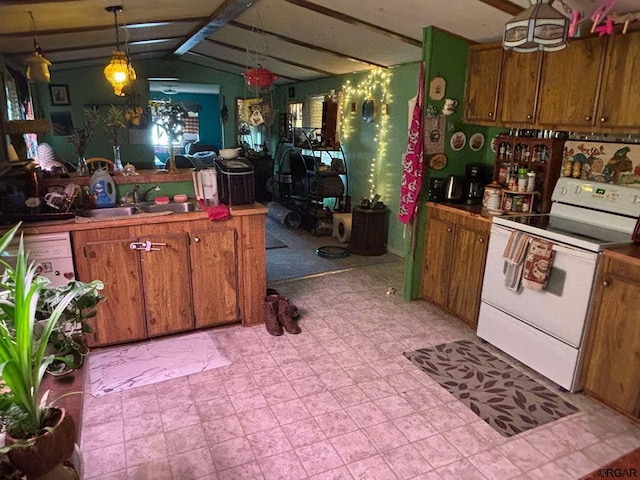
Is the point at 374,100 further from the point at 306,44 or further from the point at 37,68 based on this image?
the point at 37,68

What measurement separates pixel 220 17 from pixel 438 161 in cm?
253

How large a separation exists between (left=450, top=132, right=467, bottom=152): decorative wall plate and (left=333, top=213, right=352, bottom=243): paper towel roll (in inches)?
85.4

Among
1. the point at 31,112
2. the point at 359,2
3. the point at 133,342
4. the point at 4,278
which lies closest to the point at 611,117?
the point at 359,2

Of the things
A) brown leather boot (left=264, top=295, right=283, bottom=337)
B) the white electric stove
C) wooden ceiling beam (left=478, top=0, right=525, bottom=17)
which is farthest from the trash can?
wooden ceiling beam (left=478, top=0, right=525, bottom=17)

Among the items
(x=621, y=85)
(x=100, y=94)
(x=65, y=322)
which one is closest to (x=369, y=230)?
(x=621, y=85)

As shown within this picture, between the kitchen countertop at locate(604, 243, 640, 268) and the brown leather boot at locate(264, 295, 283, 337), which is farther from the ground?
the kitchen countertop at locate(604, 243, 640, 268)

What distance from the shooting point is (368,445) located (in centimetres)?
220

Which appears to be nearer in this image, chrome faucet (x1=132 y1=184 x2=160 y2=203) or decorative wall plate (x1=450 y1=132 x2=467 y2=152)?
chrome faucet (x1=132 y1=184 x2=160 y2=203)

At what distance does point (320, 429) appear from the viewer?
90.7 inches

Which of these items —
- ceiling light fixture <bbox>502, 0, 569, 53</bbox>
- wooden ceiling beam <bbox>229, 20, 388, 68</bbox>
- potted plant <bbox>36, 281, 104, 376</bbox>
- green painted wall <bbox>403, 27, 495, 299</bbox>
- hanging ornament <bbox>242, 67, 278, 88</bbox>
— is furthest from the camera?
wooden ceiling beam <bbox>229, 20, 388, 68</bbox>

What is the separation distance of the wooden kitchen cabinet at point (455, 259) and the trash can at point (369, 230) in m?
1.45

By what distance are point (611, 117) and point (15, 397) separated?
312cm

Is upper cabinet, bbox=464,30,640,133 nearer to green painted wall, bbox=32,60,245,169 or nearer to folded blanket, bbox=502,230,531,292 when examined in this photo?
folded blanket, bbox=502,230,531,292

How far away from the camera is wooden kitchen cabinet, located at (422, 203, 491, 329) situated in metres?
3.30
